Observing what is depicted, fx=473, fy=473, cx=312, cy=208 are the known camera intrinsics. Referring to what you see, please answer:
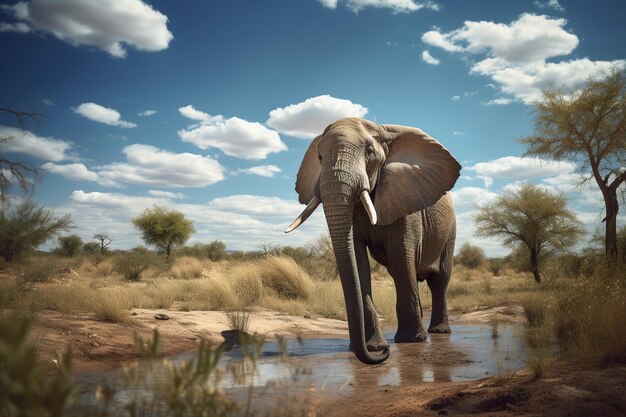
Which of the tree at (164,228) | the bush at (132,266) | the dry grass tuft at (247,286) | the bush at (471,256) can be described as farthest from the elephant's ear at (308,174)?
the bush at (471,256)

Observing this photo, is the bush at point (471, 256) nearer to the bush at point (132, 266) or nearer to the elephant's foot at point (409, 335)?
the bush at point (132, 266)

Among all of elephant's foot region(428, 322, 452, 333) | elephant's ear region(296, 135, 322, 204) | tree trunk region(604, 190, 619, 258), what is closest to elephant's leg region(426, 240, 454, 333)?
elephant's foot region(428, 322, 452, 333)

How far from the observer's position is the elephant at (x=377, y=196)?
5695 mm

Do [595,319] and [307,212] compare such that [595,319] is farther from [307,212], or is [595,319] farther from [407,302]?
[307,212]

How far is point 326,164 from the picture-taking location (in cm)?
593

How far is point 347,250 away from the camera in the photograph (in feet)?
17.8

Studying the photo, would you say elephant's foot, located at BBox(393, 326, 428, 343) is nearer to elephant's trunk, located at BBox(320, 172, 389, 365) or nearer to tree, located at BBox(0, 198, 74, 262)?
elephant's trunk, located at BBox(320, 172, 389, 365)

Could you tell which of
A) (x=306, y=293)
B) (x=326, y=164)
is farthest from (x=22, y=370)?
(x=306, y=293)

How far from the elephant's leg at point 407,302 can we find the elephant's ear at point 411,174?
84 cm

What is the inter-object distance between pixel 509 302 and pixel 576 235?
556 inches

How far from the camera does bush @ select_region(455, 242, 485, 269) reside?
40125mm

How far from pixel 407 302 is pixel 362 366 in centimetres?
181

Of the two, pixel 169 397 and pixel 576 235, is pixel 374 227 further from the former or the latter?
pixel 576 235

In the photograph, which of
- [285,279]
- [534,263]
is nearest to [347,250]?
[285,279]
